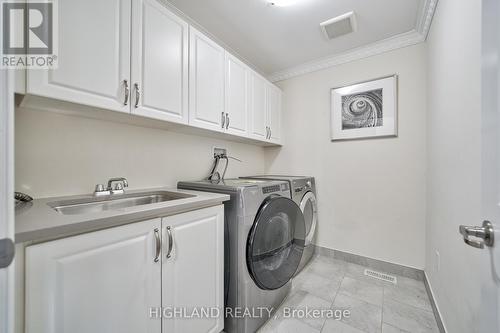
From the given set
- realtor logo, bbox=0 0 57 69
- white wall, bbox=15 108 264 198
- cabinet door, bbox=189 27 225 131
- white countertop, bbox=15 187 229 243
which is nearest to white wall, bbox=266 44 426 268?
cabinet door, bbox=189 27 225 131

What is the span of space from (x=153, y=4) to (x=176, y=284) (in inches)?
66.6

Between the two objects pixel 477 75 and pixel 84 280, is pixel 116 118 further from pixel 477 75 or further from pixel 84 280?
pixel 477 75

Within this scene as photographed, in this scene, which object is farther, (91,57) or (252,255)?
(252,255)

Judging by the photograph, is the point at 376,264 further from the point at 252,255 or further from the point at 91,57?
the point at 91,57

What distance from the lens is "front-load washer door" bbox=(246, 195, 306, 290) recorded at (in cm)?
133

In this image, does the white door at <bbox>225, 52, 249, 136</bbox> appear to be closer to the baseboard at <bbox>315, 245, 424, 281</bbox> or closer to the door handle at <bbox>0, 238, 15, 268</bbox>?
the door handle at <bbox>0, 238, 15, 268</bbox>

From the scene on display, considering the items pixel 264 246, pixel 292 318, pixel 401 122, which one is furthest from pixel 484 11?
pixel 292 318

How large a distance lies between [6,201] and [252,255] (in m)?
1.14

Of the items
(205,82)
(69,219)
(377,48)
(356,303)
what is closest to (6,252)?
(69,219)

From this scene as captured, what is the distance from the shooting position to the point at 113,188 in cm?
137

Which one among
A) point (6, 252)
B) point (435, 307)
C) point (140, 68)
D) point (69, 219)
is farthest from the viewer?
point (435, 307)

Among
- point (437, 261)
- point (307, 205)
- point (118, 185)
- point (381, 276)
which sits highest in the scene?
point (118, 185)

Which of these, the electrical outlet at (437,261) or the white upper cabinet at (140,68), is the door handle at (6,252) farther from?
the electrical outlet at (437,261)

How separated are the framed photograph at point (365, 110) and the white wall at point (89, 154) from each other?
5.64 feet
